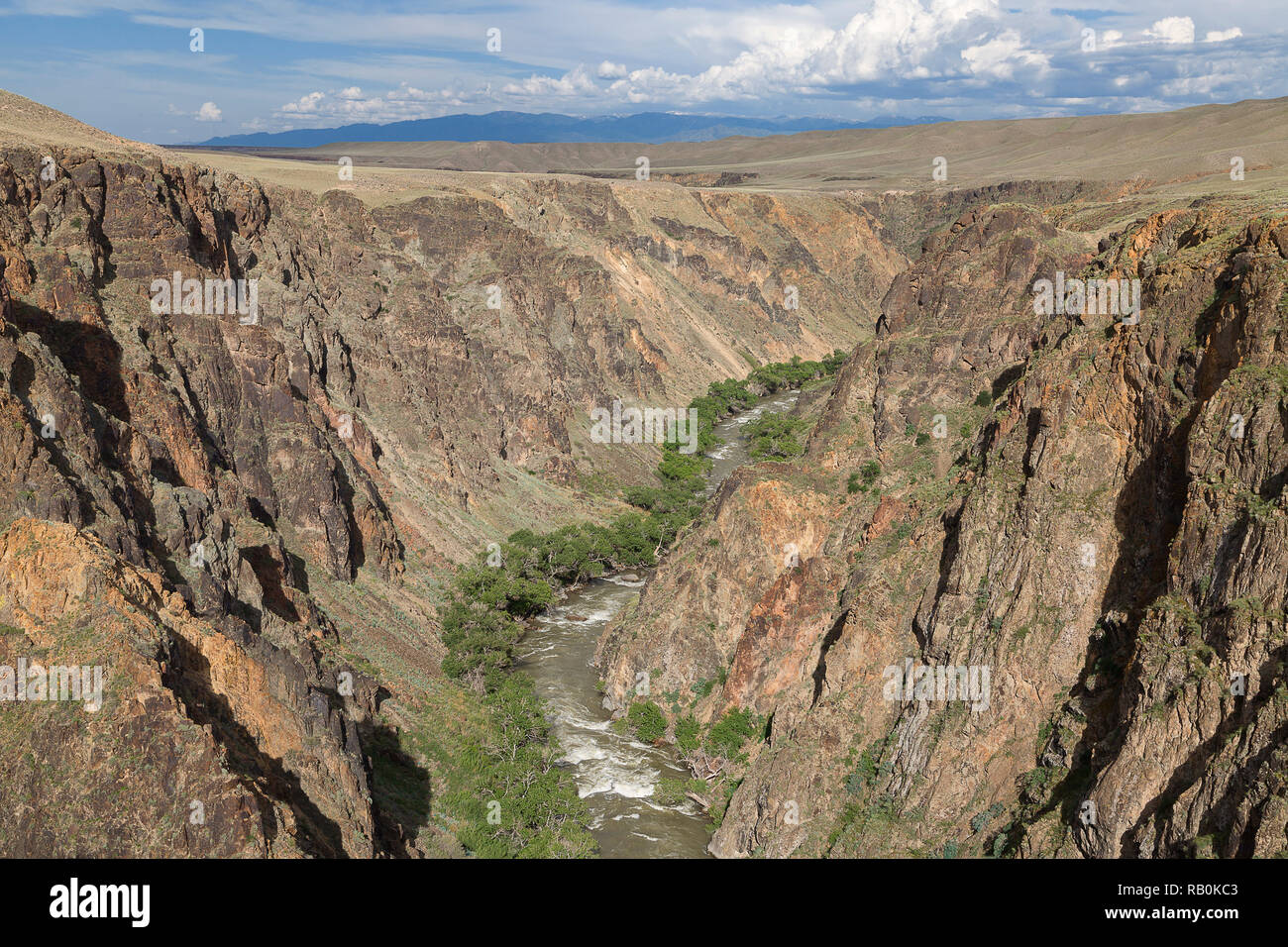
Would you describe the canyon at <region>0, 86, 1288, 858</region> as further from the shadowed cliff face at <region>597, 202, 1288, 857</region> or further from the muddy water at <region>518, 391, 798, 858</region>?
the muddy water at <region>518, 391, 798, 858</region>

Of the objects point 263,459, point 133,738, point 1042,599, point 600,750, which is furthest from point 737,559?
point 133,738

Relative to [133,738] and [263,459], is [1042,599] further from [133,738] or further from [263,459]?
[263,459]

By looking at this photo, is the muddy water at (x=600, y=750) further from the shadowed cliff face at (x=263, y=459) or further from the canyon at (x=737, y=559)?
the shadowed cliff face at (x=263, y=459)

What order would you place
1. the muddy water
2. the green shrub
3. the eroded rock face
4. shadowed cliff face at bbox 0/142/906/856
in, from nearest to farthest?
the eroded rock face
shadowed cliff face at bbox 0/142/906/856
the muddy water
the green shrub

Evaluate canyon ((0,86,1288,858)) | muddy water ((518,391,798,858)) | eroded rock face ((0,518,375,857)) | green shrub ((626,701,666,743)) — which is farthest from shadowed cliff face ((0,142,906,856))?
green shrub ((626,701,666,743))

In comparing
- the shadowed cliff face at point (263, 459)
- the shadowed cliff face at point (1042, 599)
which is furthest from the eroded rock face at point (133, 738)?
the shadowed cliff face at point (1042, 599)

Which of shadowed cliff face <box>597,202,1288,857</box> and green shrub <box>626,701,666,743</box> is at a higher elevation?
shadowed cliff face <box>597,202,1288,857</box>
